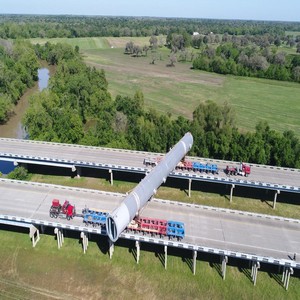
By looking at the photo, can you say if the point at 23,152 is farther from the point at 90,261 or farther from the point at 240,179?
the point at 240,179

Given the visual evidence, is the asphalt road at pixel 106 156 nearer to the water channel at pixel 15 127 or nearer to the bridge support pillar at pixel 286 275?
the water channel at pixel 15 127

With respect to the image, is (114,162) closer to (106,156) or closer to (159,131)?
(106,156)

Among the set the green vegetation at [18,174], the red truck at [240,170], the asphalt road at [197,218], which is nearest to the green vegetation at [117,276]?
the asphalt road at [197,218]

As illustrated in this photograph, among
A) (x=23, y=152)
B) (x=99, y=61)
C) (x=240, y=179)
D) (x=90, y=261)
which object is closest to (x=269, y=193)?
(x=240, y=179)

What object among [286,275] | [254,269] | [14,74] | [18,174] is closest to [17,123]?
[14,74]

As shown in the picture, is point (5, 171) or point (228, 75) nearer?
point (5, 171)

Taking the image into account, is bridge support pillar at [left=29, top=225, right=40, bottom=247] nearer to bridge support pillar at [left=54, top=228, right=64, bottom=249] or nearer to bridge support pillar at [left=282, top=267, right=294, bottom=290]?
bridge support pillar at [left=54, top=228, right=64, bottom=249]
